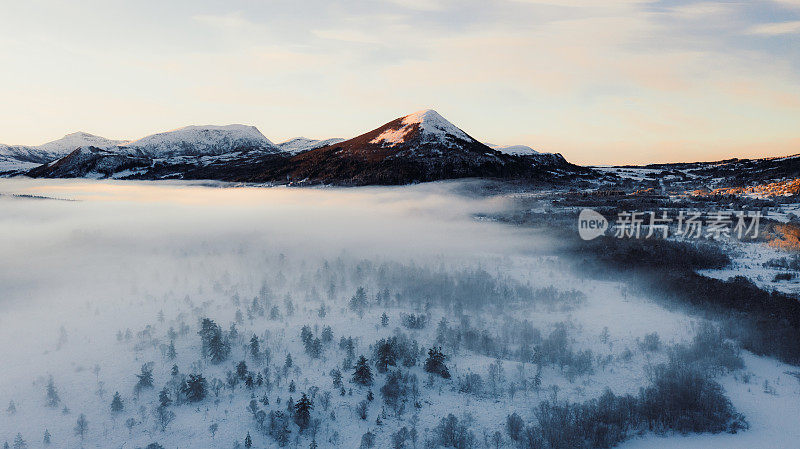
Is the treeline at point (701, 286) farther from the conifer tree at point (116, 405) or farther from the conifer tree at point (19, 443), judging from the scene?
the conifer tree at point (19, 443)

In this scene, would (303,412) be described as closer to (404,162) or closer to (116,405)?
(116,405)

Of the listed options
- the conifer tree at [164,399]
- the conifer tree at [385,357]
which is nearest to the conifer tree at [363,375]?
the conifer tree at [385,357]

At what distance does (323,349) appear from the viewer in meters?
18.8

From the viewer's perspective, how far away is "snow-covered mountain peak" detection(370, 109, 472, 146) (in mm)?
125200

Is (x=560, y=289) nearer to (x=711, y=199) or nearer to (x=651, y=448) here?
(x=651, y=448)

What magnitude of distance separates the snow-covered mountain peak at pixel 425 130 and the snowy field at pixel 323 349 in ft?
300

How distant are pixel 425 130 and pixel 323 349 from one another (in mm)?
115344

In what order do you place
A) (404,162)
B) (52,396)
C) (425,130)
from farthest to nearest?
1. (425,130)
2. (404,162)
3. (52,396)

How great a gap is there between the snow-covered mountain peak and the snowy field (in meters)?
91.4

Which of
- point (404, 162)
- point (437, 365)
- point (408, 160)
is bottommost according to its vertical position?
point (437, 365)

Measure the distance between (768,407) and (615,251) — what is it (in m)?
23.7

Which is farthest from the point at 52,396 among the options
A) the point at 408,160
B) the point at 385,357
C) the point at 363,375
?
the point at 408,160

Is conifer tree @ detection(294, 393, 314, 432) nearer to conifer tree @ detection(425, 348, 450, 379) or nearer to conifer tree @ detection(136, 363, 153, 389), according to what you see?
conifer tree @ detection(425, 348, 450, 379)

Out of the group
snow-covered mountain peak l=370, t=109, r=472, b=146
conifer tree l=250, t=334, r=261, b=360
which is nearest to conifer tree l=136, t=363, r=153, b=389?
conifer tree l=250, t=334, r=261, b=360
